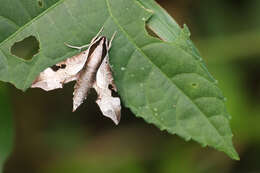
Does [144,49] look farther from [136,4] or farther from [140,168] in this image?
[140,168]

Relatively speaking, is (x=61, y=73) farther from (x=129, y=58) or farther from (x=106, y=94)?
(x=129, y=58)

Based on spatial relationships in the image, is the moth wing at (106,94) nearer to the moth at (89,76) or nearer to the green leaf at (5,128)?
the moth at (89,76)

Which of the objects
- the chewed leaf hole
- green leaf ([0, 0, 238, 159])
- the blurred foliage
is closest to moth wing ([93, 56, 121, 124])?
green leaf ([0, 0, 238, 159])

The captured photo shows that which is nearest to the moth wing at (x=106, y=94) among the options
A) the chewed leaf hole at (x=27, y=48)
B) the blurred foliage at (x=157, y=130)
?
the chewed leaf hole at (x=27, y=48)

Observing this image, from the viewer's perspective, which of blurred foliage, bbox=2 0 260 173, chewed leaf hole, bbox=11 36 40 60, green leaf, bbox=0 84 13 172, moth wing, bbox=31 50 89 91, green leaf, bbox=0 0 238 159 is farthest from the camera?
blurred foliage, bbox=2 0 260 173

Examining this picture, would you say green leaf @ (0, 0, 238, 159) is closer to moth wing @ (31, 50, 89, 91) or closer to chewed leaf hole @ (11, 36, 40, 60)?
moth wing @ (31, 50, 89, 91)
